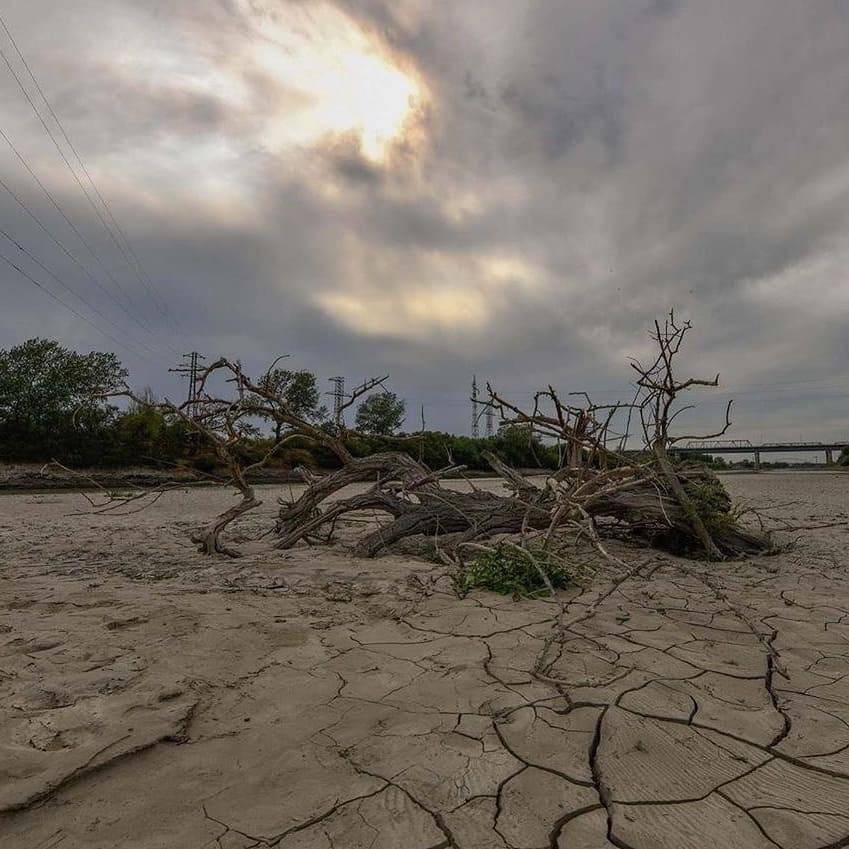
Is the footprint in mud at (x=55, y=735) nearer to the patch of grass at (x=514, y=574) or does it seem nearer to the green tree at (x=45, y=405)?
the patch of grass at (x=514, y=574)

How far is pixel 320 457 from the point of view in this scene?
29.1 metres

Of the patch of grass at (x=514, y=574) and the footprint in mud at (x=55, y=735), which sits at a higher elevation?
the patch of grass at (x=514, y=574)

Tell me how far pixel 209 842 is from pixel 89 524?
841 cm

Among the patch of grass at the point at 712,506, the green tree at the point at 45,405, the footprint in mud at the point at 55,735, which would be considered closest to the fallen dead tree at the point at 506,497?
the patch of grass at the point at 712,506

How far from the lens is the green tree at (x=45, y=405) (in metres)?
30.5

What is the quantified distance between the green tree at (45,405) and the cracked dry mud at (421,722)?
3230cm

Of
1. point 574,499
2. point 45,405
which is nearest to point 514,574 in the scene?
point 574,499

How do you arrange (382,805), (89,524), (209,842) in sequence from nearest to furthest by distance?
(209,842)
(382,805)
(89,524)

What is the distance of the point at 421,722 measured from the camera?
6.13ft

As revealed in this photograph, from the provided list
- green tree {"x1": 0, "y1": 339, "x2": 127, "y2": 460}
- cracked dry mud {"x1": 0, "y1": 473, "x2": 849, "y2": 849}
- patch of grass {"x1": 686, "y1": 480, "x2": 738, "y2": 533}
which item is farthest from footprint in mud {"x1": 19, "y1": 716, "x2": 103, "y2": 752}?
green tree {"x1": 0, "y1": 339, "x2": 127, "y2": 460}

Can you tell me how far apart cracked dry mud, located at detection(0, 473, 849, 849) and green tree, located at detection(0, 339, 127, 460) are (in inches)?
1272

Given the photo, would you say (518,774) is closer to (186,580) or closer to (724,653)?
(724,653)

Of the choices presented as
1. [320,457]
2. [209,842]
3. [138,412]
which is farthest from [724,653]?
[138,412]

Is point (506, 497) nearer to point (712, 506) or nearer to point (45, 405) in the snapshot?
point (712, 506)
